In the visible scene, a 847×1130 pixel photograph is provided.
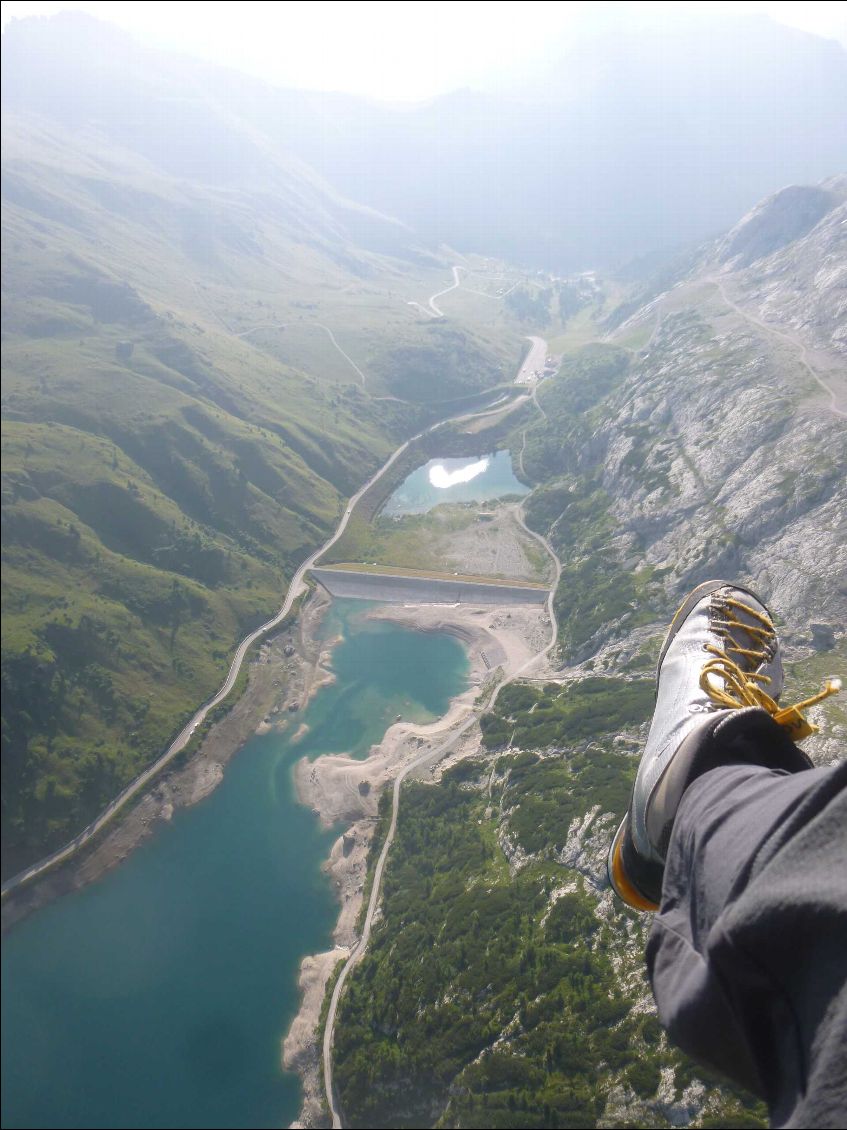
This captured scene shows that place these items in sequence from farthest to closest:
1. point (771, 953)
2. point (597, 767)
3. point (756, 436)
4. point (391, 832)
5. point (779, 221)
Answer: point (779, 221) → point (756, 436) → point (391, 832) → point (597, 767) → point (771, 953)

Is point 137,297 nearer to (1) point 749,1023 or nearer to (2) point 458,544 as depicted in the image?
(2) point 458,544

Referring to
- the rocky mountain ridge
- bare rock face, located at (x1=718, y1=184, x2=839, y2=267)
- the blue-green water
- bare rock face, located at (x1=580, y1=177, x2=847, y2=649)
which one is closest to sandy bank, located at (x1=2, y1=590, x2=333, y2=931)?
the blue-green water

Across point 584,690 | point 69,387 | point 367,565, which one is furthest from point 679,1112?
point 69,387

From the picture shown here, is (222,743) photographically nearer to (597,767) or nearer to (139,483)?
(597,767)

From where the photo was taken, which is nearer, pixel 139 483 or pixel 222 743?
pixel 222 743

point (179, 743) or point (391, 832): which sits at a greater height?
point (391, 832)

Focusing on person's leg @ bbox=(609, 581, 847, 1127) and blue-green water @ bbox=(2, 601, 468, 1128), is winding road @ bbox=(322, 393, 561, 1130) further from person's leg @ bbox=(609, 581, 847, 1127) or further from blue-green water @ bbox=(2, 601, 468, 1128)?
person's leg @ bbox=(609, 581, 847, 1127)

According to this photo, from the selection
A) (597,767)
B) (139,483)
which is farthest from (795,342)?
(139,483)
